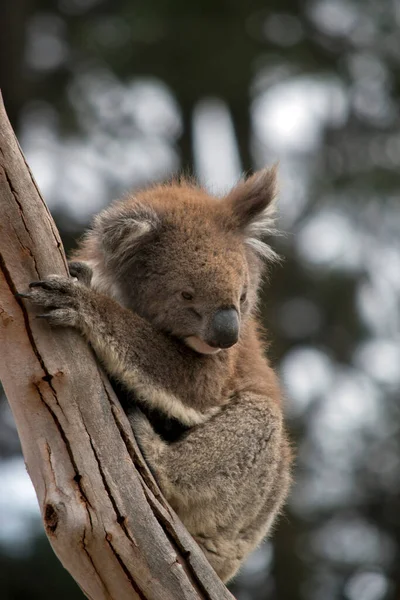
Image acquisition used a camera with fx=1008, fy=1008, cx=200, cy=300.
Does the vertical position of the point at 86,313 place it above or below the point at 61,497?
above

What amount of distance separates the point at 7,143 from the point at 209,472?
75.0 inches

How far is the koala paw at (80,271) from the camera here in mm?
4613

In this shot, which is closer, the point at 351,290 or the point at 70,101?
the point at 351,290

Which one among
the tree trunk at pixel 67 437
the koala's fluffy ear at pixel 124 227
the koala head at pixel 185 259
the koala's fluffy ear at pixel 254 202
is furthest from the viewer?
the koala's fluffy ear at pixel 254 202

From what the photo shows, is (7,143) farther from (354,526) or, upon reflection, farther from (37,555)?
(354,526)

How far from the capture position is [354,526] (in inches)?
509

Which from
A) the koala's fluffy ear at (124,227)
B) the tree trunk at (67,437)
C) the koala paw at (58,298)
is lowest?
the tree trunk at (67,437)

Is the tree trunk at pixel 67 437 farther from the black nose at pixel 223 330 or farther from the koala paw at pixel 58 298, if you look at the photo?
the black nose at pixel 223 330

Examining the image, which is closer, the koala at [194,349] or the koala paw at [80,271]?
the koala paw at [80,271]

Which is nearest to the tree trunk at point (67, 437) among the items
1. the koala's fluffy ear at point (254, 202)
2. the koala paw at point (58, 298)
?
the koala paw at point (58, 298)

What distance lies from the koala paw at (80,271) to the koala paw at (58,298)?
165mm

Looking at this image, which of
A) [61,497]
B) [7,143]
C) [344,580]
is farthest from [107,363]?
[344,580]

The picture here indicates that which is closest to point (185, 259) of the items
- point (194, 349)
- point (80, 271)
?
point (194, 349)

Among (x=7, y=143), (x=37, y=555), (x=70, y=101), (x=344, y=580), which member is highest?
(x=70, y=101)
